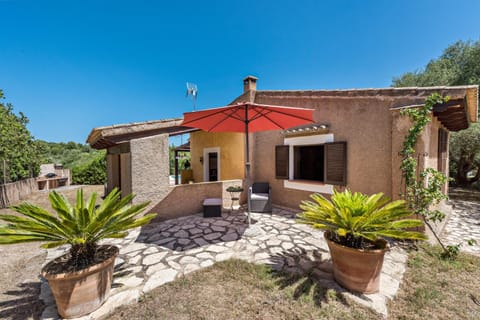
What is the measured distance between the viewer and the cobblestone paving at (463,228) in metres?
4.77

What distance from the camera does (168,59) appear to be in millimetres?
14383

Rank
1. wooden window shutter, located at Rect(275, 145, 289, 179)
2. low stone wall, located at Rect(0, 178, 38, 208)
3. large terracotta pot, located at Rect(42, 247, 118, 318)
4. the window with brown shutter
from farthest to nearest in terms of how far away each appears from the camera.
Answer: low stone wall, located at Rect(0, 178, 38, 208)
wooden window shutter, located at Rect(275, 145, 289, 179)
the window with brown shutter
large terracotta pot, located at Rect(42, 247, 118, 318)

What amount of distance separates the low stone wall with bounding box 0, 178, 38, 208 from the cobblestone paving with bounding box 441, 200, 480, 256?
18.6 meters

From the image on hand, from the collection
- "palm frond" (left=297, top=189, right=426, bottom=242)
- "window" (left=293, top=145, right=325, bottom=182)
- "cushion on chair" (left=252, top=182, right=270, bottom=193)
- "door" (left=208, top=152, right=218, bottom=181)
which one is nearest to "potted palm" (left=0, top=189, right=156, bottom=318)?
"palm frond" (left=297, top=189, right=426, bottom=242)

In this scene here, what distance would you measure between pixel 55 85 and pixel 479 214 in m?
26.8

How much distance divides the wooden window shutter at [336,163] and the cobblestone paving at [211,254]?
6.28 feet

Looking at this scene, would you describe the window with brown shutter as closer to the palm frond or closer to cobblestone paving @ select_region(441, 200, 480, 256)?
cobblestone paving @ select_region(441, 200, 480, 256)

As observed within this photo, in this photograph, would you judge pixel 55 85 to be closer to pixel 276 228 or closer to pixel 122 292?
pixel 122 292

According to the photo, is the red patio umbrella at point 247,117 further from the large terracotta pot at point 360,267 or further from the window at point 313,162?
the window at point 313,162

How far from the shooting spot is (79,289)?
7.97 ft

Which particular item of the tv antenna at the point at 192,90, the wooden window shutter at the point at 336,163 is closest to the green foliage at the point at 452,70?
the wooden window shutter at the point at 336,163

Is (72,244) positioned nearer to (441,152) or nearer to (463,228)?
(463,228)

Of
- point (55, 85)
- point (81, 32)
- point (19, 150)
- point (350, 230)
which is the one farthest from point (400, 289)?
point (55, 85)

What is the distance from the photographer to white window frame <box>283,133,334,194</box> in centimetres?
637
